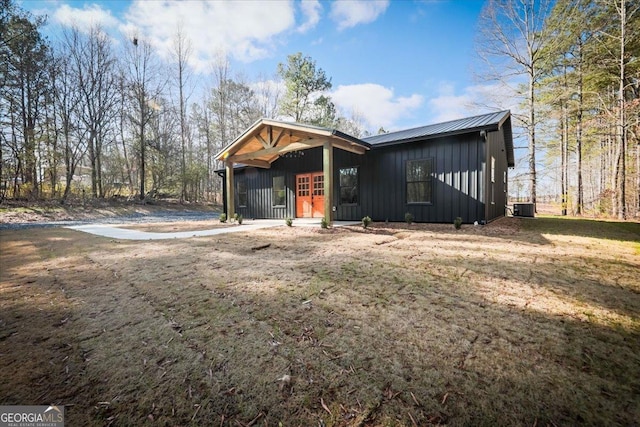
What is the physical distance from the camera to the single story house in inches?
290

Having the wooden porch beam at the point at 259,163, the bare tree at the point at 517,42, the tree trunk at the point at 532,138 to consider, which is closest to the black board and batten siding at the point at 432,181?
the wooden porch beam at the point at 259,163

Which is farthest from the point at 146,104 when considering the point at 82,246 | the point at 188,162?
the point at 82,246

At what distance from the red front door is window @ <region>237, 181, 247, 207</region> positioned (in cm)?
373

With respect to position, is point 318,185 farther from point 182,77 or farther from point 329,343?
point 182,77

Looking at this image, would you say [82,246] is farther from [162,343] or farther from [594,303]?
[594,303]

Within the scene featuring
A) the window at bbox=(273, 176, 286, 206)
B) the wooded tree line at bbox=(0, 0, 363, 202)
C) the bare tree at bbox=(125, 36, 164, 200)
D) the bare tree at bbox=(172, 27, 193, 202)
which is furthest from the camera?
the bare tree at bbox=(172, 27, 193, 202)

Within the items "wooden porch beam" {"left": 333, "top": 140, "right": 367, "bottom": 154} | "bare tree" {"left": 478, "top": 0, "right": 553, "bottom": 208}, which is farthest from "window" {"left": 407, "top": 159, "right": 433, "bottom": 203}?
"bare tree" {"left": 478, "top": 0, "right": 553, "bottom": 208}

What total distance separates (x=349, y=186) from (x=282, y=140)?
10.6 feet

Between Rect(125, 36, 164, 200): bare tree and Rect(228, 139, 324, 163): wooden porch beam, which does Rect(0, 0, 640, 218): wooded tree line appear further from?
Rect(228, 139, 324, 163): wooden porch beam

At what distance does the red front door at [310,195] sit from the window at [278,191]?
0.94m

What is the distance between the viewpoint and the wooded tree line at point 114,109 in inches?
550

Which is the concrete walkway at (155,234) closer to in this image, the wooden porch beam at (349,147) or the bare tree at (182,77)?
the wooden porch beam at (349,147)

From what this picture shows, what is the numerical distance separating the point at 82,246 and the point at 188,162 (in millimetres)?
19029

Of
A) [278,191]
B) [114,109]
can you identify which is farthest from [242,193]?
[114,109]
